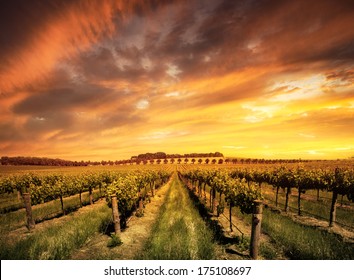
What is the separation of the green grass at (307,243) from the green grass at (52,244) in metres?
8.45

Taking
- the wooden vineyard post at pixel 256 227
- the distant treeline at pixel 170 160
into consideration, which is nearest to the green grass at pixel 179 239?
the wooden vineyard post at pixel 256 227

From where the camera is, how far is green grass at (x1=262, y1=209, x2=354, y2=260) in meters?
8.05

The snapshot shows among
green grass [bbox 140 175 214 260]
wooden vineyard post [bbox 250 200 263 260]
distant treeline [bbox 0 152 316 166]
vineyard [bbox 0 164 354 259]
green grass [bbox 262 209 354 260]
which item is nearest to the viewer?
wooden vineyard post [bbox 250 200 263 260]

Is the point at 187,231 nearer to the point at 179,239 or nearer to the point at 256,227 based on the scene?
the point at 179,239

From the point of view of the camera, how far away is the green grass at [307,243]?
8047 mm

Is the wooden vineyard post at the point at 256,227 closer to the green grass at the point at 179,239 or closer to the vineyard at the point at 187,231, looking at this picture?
the vineyard at the point at 187,231

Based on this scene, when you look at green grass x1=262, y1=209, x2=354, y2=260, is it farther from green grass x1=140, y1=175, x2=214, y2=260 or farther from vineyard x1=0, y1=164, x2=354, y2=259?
green grass x1=140, y1=175, x2=214, y2=260

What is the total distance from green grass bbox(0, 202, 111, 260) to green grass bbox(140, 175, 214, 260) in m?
2.98

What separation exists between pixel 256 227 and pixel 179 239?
350cm

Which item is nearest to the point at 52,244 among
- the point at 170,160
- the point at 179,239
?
the point at 179,239

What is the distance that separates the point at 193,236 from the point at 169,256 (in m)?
2.95

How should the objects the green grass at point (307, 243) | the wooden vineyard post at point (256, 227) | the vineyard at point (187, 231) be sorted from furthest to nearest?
the vineyard at point (187, 231) < the green grass at point (307, 243) < the wooden vineyard post at point (256, 227)

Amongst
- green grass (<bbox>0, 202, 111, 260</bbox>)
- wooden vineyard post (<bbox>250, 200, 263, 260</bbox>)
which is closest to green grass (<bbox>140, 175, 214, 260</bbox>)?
wooden vineyard post (<bbox>250, 200, 263, 260</bbox>)
